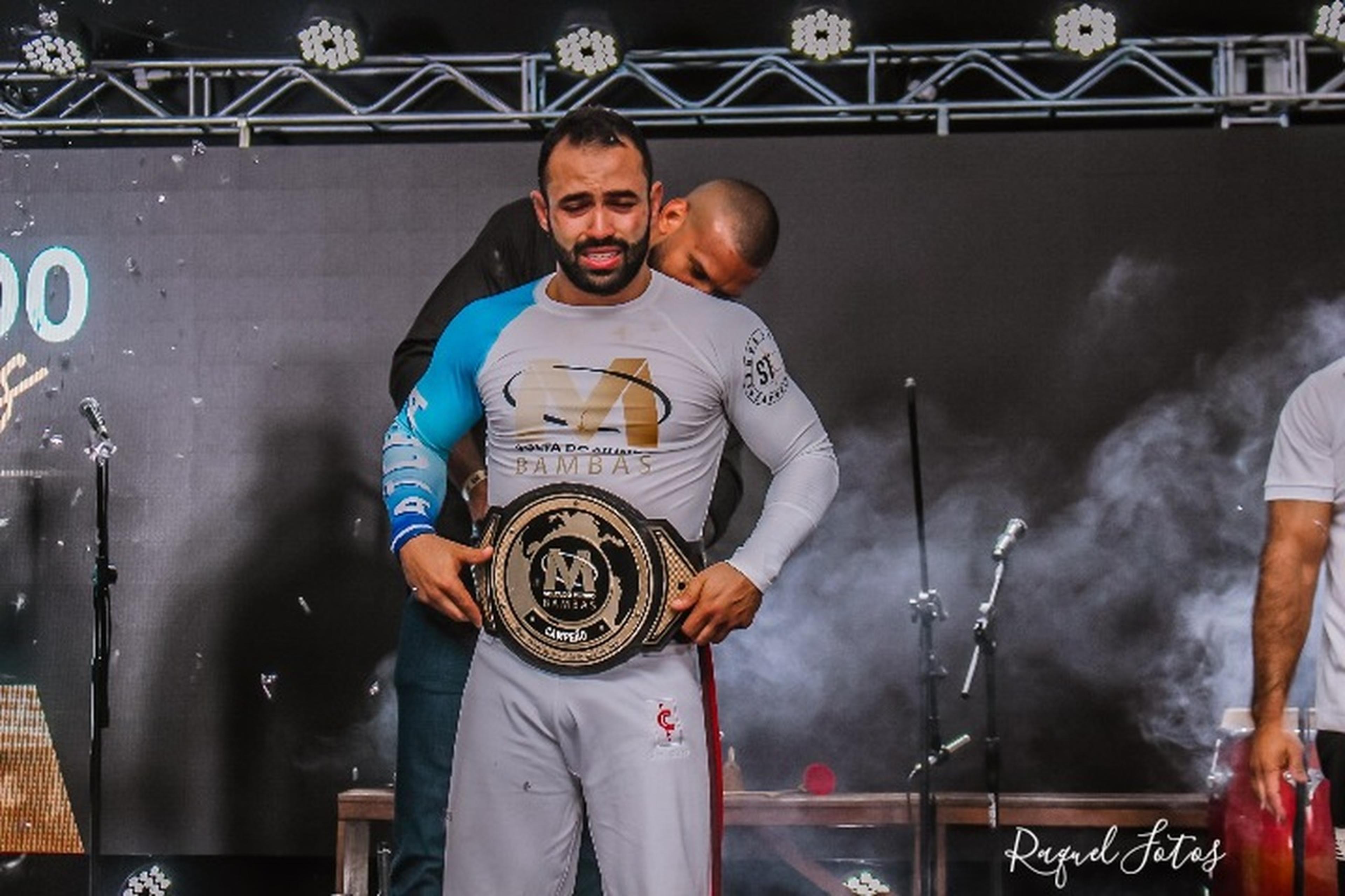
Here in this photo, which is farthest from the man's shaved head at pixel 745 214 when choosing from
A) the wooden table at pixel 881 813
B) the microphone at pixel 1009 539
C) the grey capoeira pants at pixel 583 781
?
the wooden table at pixel 881 813

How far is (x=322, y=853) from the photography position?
5621 millimetres

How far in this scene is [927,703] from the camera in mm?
4609

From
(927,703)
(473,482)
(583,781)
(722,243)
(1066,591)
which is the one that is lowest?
(927,703)

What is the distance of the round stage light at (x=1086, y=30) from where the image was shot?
17.2 ft

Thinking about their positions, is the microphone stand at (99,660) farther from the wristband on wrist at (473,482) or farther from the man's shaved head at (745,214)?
the man's shaved head at (745,214)

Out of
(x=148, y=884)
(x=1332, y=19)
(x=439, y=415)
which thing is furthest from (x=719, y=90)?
(x=148, y=884)

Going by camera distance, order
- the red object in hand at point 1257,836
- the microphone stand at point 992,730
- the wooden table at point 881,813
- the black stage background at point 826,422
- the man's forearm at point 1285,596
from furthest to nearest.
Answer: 1. the black stage background at point 826,422
2. the wooden table at point 881,813
3. the microphone stand at point 992,730
4. the red object in hand at point 1257,836
5. the man's forearm at point 1285,596

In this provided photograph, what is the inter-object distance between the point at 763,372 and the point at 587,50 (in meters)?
2.61

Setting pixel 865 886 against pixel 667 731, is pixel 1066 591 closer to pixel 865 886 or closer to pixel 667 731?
pixel 865 886

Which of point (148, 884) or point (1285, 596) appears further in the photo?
point (148, 884)

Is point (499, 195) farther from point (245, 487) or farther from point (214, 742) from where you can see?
point (214, 742)

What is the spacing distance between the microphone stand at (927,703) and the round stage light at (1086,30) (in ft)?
4.52

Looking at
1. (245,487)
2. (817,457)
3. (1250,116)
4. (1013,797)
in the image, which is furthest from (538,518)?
(1250,116)

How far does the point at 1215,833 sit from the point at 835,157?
2341 millimetres
